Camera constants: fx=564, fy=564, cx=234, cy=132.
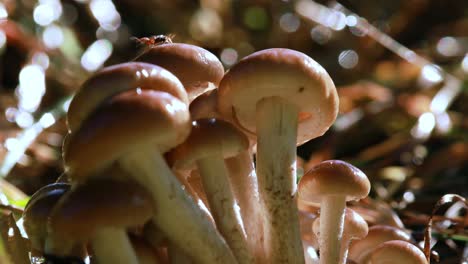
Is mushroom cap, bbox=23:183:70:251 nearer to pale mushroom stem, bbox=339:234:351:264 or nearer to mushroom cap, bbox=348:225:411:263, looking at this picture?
pale mushroom stem, bbox=339:234:351:264

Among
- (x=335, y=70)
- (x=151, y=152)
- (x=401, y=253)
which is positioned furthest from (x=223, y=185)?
(x=335, y=70)

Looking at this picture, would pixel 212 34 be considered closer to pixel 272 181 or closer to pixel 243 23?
pixel 243 23

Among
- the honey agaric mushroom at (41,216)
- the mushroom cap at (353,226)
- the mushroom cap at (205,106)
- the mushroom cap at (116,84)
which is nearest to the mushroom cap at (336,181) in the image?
the mushroom cap at (353,226)

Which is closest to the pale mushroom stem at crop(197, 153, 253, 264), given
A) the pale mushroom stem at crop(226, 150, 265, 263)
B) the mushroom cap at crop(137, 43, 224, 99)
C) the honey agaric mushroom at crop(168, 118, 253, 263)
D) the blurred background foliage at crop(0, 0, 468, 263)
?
the honey agaric mushroom at crop(168, 118, 253, 263)

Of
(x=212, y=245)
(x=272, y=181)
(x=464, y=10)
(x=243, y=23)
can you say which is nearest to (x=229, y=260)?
(x=212, y=245)

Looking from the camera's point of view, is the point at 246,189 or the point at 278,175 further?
the point at 246,189

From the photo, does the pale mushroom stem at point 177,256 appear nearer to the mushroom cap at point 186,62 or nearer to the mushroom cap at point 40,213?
the mushroom cap at point 40,213

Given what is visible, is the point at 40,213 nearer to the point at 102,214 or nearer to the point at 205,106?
the point at 102,214

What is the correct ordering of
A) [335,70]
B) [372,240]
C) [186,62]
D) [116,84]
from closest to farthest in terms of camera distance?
[116,84], [186,62], [372,240], [335,70]
